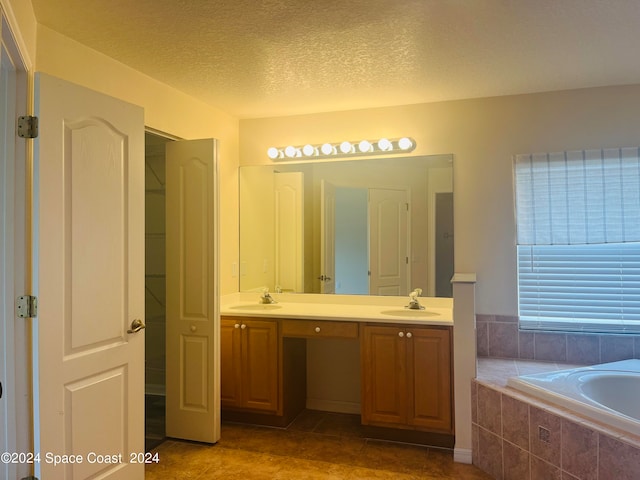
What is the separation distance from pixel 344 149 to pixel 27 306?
2.49 m

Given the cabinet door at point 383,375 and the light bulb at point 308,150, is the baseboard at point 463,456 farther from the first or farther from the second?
the light bulb at point 308,150

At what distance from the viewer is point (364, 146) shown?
3.59m

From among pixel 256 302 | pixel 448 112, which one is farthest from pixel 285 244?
pixel 448 112

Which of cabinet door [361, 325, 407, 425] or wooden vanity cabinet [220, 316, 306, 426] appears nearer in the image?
cabinet door [361, 325, 407, 425]

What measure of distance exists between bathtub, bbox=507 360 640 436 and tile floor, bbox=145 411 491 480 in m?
0.61

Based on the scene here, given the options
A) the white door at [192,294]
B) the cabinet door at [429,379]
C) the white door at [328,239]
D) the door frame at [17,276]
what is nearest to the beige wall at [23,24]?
the door frame at [17,276]

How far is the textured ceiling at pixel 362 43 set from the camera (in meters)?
2.03

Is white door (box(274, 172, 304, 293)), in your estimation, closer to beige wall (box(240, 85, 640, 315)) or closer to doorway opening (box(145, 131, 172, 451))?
beige wall (box(240, 85, 640, 315))

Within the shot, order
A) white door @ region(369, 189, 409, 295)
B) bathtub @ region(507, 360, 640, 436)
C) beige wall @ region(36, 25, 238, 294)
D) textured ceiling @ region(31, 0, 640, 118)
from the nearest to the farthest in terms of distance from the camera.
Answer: textured ceiling @ region(31, 0, 640, 118) → beige wall @ region(36, 25, 238, 294) → bathtub @ region(507, 360, 640, 436) → white door @ region(369, 189, 409, 295)

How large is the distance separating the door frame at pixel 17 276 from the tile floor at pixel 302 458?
3.36 ft

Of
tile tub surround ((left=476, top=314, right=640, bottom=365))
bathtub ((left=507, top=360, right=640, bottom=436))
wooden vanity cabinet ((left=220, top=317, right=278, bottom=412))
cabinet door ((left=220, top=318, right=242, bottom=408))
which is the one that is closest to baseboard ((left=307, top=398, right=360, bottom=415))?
wooden vanity cabinet ((left=220, top=317, right=278, bottom=412))

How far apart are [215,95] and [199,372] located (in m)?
1.94

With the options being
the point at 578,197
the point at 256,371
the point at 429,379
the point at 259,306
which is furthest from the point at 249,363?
the point at 578,197

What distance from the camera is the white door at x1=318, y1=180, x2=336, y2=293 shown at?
368 centimetres
